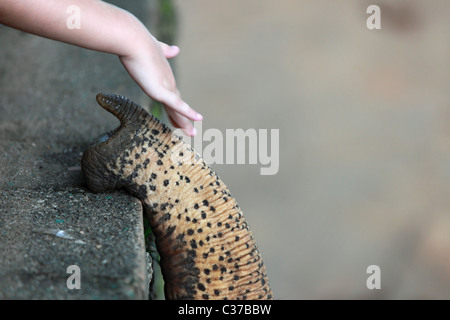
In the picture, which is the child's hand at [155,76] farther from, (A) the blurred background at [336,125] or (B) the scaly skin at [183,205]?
(A) the blurred background at [336,125]

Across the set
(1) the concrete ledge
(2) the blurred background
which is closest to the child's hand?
(1) the concrete ledge

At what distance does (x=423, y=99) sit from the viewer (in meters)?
5.07

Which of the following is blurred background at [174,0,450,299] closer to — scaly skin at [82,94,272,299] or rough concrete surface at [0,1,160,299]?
rough concrete surface at [0,1,160,299]

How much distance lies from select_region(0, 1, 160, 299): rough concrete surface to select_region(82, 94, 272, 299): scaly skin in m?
0.09

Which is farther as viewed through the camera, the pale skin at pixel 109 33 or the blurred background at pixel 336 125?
the blurred background at pixel 336 125

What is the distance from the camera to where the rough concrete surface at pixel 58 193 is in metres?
1.32

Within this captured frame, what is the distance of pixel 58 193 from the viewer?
5.87ft

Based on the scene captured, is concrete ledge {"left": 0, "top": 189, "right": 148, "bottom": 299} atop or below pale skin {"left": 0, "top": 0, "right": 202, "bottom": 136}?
below

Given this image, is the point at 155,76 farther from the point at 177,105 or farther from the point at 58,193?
the point at 58,193

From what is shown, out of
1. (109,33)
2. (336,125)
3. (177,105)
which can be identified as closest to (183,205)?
(177,105)

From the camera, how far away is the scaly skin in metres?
1.75

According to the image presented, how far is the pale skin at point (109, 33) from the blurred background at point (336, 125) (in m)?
2.35

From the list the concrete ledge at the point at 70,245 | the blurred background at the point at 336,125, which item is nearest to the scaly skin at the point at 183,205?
the concrete ledge at the point at 70,245
